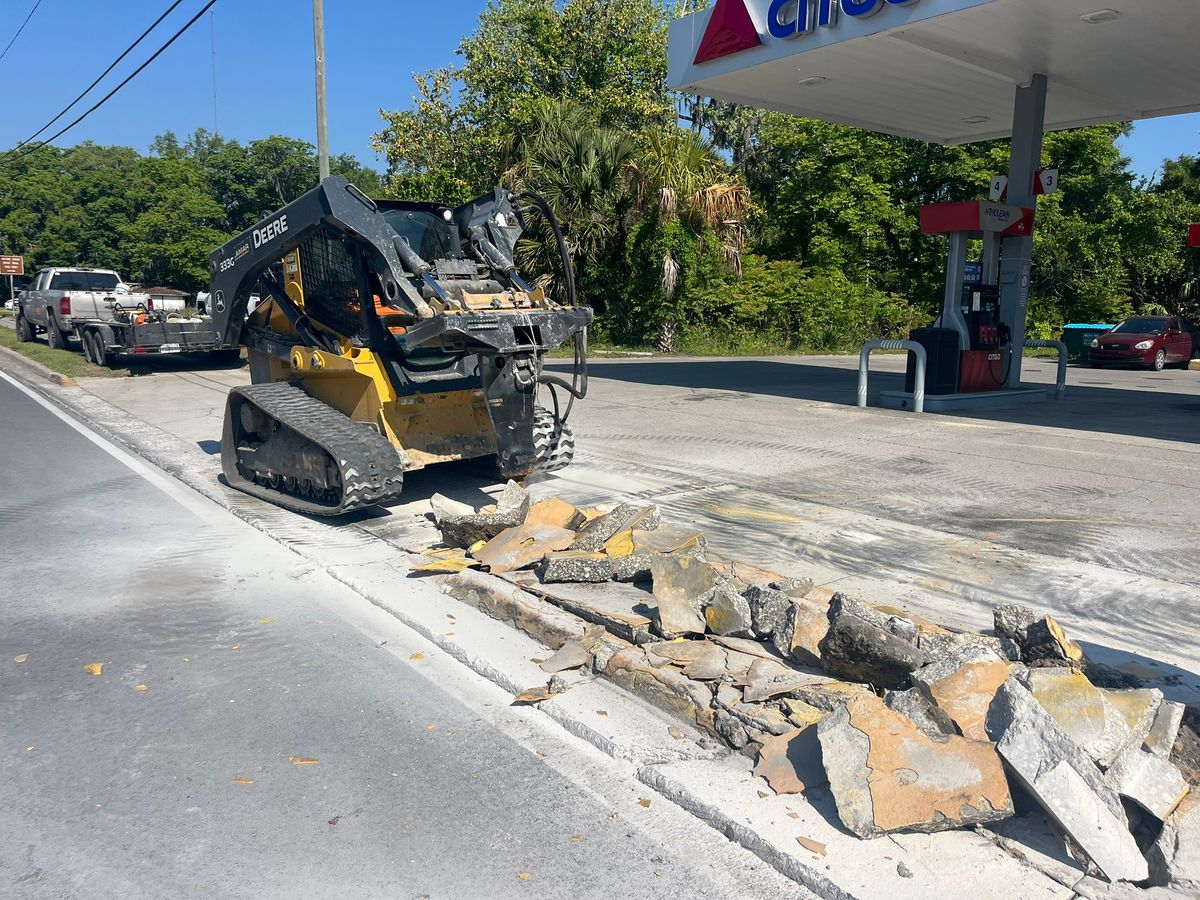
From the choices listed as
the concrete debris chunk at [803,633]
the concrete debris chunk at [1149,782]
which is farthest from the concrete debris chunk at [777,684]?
the concrete debris chunk at [1149,782]

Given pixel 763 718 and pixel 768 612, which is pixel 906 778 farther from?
pixel 768 612

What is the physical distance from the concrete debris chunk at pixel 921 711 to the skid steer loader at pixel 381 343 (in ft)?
13.0

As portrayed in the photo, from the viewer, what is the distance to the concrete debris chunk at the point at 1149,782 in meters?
3.17

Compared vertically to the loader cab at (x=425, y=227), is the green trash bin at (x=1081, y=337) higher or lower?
lower

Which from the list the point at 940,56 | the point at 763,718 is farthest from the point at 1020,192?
the point at 763,718

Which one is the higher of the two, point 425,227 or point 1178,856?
point 425,227

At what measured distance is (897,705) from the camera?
3.84 metres

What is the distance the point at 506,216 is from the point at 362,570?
11.3 ft

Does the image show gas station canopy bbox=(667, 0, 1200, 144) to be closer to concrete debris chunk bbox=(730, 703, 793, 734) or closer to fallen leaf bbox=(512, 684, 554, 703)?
concrete debris chunk bbox=(730, 703, 793, 734)

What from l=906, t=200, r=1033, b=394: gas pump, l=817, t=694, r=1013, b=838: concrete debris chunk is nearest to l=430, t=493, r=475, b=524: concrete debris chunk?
l=817, t=694, r=1013, b=838: concrete debris chunk

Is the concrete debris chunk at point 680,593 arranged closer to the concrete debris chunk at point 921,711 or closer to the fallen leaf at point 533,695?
the fallen leaf at point 533,695

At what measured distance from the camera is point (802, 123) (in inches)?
1305

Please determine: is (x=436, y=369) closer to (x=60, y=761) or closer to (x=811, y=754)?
(x=60, y=761)

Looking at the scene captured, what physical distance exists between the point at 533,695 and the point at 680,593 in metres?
1.01
